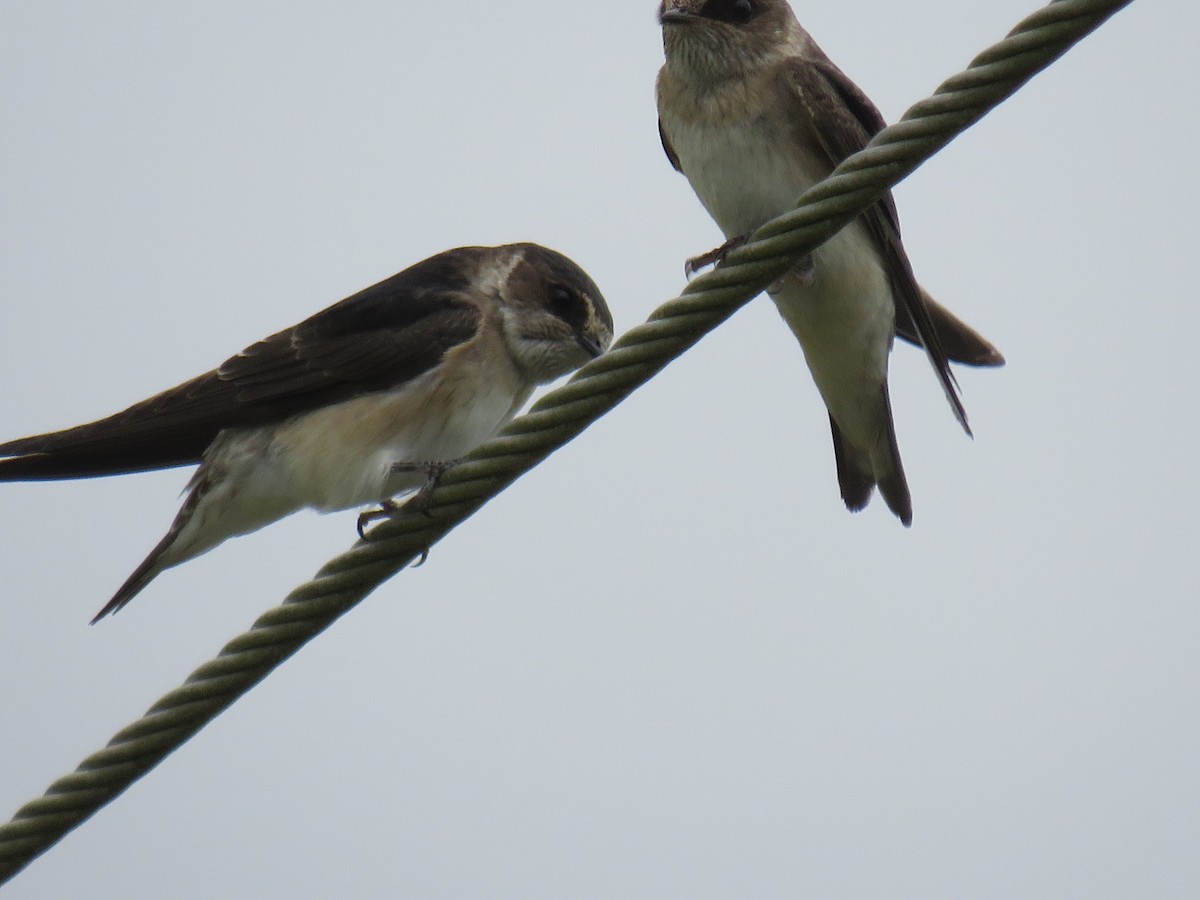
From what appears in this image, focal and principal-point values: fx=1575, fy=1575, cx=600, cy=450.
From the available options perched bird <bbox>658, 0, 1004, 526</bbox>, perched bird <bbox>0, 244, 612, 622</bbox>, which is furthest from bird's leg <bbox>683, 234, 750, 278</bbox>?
perched bird <bbox>0, 244, 612, 622</bbox>

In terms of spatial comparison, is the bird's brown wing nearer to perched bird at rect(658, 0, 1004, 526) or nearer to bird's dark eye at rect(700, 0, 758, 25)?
perched bird at rect(658, 0, 1004, 526)

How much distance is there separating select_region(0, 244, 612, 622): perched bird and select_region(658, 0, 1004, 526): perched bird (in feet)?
2.41

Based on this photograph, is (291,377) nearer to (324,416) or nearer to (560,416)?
(324,416)

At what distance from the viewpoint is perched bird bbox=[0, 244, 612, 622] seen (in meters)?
4.14

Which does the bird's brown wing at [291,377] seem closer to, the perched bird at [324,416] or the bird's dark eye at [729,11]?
the perched bird at [324,416]

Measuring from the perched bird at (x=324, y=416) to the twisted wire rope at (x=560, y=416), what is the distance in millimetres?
1070

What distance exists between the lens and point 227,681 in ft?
9.32

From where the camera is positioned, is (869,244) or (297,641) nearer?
(297,641)

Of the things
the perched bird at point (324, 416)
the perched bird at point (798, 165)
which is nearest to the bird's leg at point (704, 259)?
the perched bird at point (798, 165)

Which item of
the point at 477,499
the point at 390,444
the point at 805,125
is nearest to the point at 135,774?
the point at 477,499

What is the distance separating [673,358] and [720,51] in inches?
76.8

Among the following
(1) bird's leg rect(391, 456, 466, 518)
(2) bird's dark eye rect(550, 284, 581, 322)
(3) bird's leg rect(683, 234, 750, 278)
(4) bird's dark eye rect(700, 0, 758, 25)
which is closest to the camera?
(1) bird's leg rect(391, 456, 466, 518)

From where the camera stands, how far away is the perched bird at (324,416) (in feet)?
13.6

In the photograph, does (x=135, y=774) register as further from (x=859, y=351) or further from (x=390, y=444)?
(x=859, y=351)
